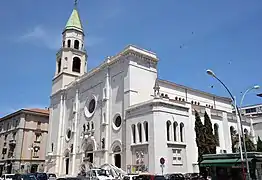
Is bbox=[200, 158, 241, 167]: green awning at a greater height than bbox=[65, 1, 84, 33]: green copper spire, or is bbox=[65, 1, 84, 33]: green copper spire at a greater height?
bbox=[65, 1, 84, 33]: green copper spire

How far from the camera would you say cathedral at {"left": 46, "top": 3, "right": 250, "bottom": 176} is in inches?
1369

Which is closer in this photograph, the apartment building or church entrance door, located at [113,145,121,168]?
church entrance door, located at [113,145,121,168]

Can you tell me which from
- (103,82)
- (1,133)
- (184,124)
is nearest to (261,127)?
(184,124)

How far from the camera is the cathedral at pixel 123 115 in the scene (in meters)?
34.8

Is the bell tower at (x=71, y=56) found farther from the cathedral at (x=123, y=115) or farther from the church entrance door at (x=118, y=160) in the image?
the church entrance door at (x=118, y=160)

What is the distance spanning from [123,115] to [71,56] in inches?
954

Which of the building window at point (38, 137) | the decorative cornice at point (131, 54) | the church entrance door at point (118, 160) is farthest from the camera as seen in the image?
the building window at point (38, 137)

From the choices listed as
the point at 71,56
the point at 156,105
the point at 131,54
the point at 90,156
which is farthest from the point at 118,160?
the point at 71,56

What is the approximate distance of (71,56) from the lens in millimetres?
57844

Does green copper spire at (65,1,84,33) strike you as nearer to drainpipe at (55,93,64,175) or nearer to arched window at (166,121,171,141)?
drainpipe at (55,93,64,175)

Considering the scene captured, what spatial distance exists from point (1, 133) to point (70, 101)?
27.0 metres

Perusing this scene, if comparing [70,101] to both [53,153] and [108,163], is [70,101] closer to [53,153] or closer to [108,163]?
[53,153]

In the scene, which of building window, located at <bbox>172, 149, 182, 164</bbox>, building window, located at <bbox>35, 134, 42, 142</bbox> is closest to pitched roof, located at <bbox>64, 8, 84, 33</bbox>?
building window, located at <bbox>35, 134, 42, 142</bbox>

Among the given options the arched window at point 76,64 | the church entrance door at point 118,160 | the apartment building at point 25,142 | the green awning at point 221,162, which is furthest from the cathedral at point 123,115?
the apartment building at point 25,142
